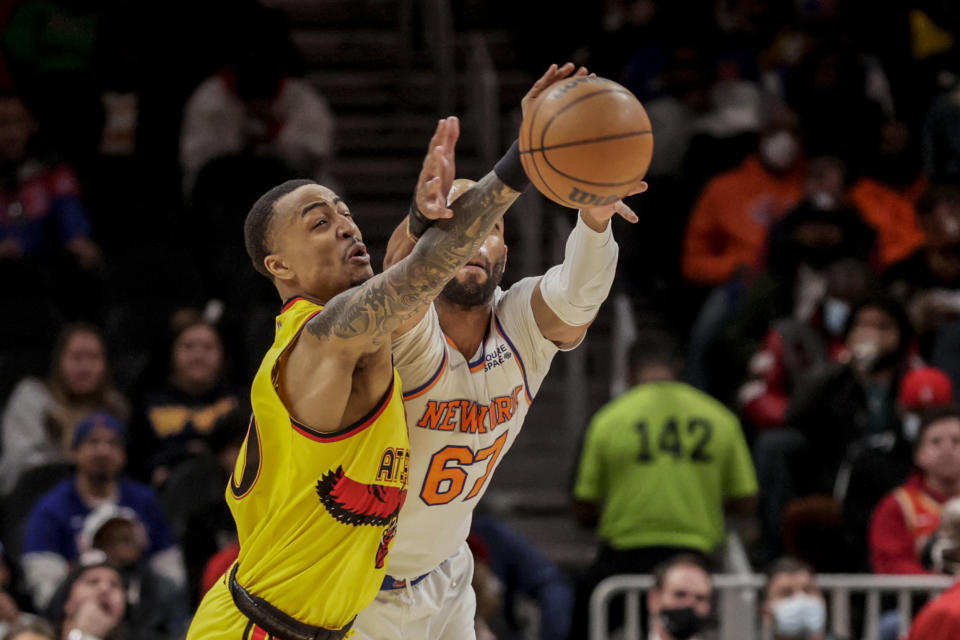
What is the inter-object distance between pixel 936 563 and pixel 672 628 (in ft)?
4.70

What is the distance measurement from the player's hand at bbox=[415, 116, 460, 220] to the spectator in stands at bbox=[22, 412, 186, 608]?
14.8 ft

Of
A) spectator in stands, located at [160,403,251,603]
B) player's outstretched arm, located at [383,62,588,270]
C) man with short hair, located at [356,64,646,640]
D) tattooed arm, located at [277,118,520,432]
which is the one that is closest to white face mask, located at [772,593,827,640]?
man with short hair, located at [356,64,646,640]

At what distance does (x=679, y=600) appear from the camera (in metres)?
7.23

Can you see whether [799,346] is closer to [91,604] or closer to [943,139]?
[943,139]

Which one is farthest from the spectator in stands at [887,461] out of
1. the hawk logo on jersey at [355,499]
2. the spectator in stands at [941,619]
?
the hawk logo on jersey at [355,499]

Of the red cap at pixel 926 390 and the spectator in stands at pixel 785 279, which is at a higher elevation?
the spectator in stands at pixel 785 279

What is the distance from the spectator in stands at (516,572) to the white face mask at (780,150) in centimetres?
365

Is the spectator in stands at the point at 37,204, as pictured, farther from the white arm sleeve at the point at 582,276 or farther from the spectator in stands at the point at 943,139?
the white arm sleeve at the point at 582,276

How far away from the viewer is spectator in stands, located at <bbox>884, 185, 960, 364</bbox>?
959cm

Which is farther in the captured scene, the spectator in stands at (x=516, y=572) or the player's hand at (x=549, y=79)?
the spectator in stands at (x=516, y=572)

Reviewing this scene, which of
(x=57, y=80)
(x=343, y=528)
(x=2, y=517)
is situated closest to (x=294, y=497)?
(x=343, y=528)

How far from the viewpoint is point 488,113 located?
38.2 ft

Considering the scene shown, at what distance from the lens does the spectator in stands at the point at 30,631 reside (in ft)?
21.7

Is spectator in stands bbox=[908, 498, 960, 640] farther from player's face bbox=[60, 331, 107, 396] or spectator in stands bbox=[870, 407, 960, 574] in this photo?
player's face bbox=[60, 331, 107, 396]
